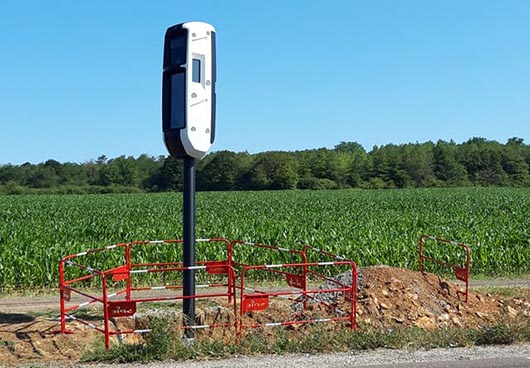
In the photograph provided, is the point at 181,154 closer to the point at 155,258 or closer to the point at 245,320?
the point at 245,320

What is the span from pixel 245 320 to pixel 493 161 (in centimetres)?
9916

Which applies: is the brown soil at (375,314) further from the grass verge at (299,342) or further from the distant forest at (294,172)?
the distant forest at (294,172)

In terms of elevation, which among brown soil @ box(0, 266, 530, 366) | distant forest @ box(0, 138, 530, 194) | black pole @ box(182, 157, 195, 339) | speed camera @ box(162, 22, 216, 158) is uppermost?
distant forest @ box(0, 138, 530, 194)

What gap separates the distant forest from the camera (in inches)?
3531

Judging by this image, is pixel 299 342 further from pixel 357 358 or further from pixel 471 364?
pixel 471 364

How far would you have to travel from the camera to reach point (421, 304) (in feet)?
36.3

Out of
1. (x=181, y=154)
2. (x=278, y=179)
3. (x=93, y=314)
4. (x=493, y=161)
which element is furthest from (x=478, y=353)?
(x=493, y=161)

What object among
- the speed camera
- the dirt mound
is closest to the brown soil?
the dirt mound

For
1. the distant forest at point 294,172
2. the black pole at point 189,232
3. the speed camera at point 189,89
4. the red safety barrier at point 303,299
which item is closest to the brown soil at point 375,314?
the red safety barrier at point 303,299

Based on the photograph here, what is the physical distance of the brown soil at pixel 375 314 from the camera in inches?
318

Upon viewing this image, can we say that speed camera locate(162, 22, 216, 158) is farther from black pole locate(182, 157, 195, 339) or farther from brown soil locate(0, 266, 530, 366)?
brown soil locate(0, 266, 530, 366)

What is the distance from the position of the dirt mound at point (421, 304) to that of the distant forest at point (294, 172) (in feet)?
246

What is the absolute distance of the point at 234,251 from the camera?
1677 centimetres

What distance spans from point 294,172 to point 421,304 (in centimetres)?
7962
